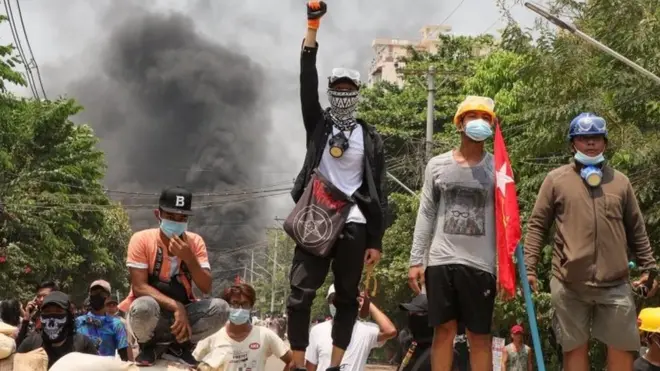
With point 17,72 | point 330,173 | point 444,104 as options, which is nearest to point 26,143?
point 17,72

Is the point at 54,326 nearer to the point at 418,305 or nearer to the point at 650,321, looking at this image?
the point at 418,305

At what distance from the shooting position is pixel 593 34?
1902cm

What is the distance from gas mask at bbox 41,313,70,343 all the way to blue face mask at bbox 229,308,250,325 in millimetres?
1738

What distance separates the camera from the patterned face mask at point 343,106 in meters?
6.14

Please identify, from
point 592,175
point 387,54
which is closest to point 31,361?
point 592,175

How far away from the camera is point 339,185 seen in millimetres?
6020

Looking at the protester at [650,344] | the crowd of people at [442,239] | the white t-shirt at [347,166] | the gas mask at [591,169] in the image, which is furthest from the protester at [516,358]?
the white t-shirt at [347,166]

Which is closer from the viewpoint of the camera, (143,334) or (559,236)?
(143,334)

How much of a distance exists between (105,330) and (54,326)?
8.87ft

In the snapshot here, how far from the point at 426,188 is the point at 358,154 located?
0.53 metres

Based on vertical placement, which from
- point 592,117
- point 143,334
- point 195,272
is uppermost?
point 592,117

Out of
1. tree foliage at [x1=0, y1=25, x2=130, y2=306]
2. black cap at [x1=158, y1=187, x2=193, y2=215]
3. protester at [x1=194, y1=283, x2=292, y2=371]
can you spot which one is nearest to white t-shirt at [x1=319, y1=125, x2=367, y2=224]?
black cap at [x1=158, y1=187, x2=193, y2=215]

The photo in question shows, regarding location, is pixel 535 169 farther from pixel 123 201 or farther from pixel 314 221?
pixel 123 201

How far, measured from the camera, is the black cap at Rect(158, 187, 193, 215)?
565 centimetres
